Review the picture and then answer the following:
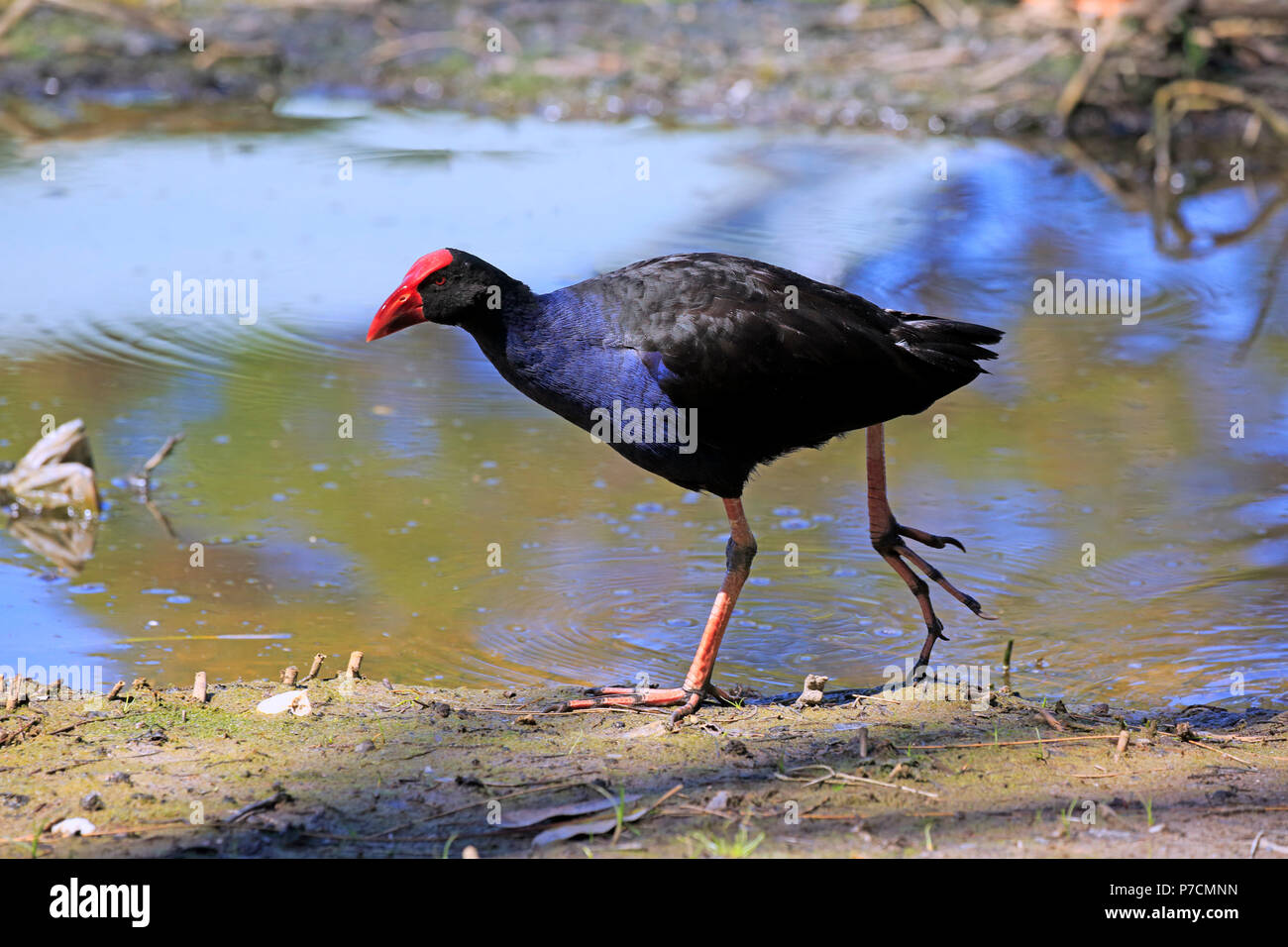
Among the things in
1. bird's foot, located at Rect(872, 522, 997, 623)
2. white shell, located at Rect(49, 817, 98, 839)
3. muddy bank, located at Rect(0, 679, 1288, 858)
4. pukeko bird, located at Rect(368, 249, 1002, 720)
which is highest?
pukeko bird, located at Rect(368, 249, 1002, 720)

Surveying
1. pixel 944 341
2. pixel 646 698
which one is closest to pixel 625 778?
pixel 646 698

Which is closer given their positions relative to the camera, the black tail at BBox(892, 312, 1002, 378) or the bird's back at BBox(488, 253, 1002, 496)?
the bird's back at BBox(488, 253, 1002, 496)

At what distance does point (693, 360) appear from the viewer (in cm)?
458

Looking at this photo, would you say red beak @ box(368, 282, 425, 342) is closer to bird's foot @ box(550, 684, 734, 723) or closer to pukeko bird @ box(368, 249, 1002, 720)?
pukeko bird @ box(368, 249, 1002, 720)

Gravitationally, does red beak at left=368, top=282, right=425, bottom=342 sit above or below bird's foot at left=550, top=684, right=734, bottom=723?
above

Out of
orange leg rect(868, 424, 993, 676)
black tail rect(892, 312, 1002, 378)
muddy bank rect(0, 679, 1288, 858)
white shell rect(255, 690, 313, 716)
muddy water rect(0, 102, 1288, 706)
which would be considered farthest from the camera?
muddy water rect(0, 102, 1288, 706)

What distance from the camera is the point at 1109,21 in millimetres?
12203

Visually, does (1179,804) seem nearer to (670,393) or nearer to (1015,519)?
(670,393)

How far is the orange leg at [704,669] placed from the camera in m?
4.60

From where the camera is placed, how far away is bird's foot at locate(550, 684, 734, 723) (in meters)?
4.56

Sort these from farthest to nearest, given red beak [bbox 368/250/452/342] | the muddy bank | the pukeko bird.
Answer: red beak [bbox 368/250/452/342]
the pukeko bird
the muddy bank

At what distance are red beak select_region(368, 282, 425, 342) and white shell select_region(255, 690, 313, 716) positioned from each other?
1118 mm

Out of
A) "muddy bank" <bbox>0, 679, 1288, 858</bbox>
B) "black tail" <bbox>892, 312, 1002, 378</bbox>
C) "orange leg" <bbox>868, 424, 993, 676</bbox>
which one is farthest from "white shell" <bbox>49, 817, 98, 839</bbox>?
"black tail" <bbox>892, 312, 1002, 378</bbox>

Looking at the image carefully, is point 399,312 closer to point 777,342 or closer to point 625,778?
point 777,342
